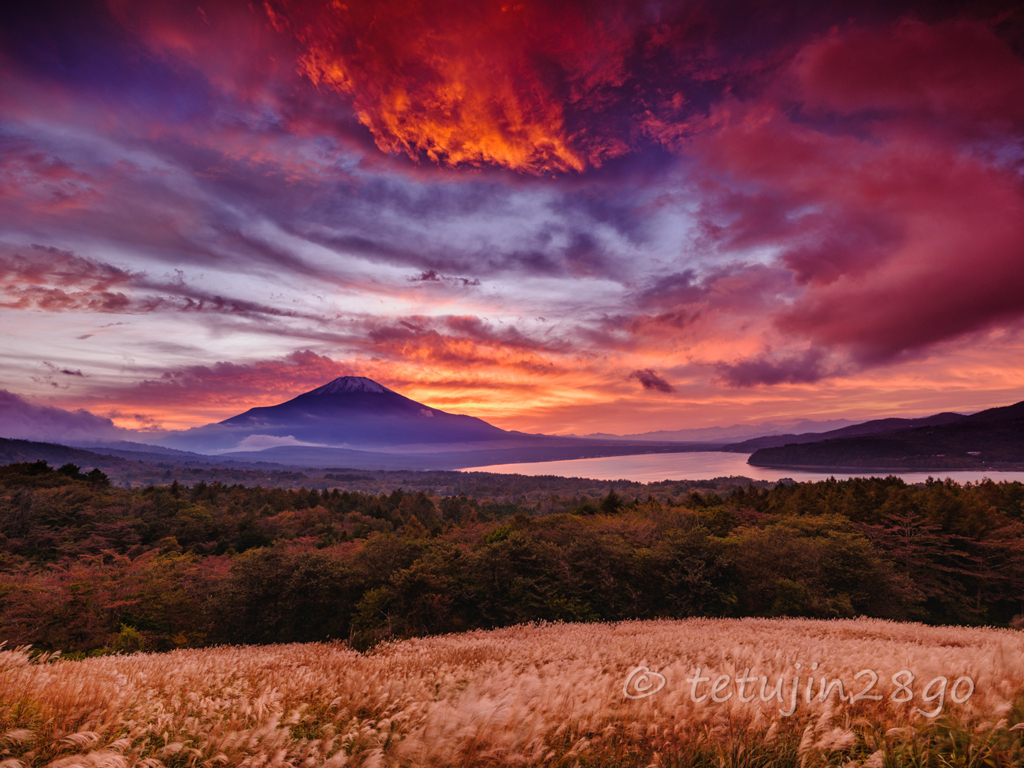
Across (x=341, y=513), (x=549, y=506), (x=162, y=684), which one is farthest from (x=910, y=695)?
(x=549, y=506)

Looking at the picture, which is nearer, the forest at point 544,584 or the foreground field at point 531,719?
the foreground field at point 531,719

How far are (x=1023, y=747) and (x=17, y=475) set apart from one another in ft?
422

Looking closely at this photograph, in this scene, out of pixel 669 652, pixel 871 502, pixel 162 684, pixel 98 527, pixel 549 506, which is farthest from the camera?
pixel 549 506

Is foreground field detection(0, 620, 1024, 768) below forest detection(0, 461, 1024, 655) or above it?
above

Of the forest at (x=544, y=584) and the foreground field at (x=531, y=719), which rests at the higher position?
the foreground field at (x=531, y=719)

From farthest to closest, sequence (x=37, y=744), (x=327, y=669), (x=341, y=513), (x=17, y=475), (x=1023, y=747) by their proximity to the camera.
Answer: (x=341, y=513) → (x=17, y=475) → (x=327, y=669) → (x=1023, y=747) → (x=37, y=744)

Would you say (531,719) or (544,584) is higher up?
(531,719)

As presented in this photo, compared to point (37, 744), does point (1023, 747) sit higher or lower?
lower

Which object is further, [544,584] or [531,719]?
[544,584]

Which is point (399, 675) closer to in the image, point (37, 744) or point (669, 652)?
point (37, 744)

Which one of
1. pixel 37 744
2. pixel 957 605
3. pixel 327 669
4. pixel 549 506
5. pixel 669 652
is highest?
pixel 37 744

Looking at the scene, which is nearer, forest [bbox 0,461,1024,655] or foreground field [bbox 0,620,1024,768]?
foreground field [bbox 0,620,1024,768]

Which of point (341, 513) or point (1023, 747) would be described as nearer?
point (1023, 747)

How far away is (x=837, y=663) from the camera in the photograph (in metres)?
6.42
